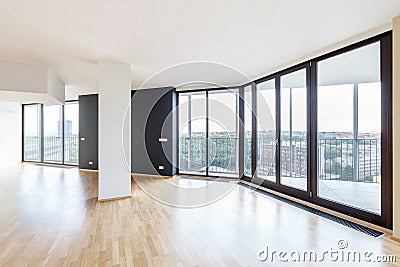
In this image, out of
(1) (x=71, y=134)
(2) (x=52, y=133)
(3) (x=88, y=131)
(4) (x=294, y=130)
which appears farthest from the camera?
(2) (x=52, y=133)

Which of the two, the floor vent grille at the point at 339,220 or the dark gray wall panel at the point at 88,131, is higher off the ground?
the dark gray wall panel at the point at 88,131

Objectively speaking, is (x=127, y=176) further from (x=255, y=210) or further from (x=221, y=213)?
(x=255, y=210)

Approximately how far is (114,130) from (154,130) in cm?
251

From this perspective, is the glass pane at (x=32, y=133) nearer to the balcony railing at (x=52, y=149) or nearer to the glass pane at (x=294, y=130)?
the balcony railing at (x=52, y=149)

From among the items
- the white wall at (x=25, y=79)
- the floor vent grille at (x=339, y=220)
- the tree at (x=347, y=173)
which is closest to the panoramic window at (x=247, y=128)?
the floor vent grille at (x=339, y=220)

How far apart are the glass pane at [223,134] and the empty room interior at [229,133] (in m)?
0.04

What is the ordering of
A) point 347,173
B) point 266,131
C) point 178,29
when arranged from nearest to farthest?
1. point 178,29
2. point 347,173
3. point 266,131

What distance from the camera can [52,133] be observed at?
8.85 m

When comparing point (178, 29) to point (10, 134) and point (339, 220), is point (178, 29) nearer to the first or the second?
point (339, 220)

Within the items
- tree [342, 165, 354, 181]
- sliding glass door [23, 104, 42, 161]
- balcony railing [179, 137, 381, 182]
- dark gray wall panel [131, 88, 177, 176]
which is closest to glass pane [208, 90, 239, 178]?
balcony railing [179, 137, 381, 182]

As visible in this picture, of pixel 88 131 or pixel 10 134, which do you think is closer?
pixel 88 131

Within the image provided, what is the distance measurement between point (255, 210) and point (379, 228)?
57.3 inches

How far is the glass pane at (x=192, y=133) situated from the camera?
6.55 metres

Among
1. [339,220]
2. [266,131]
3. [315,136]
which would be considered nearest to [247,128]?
[266,131]
